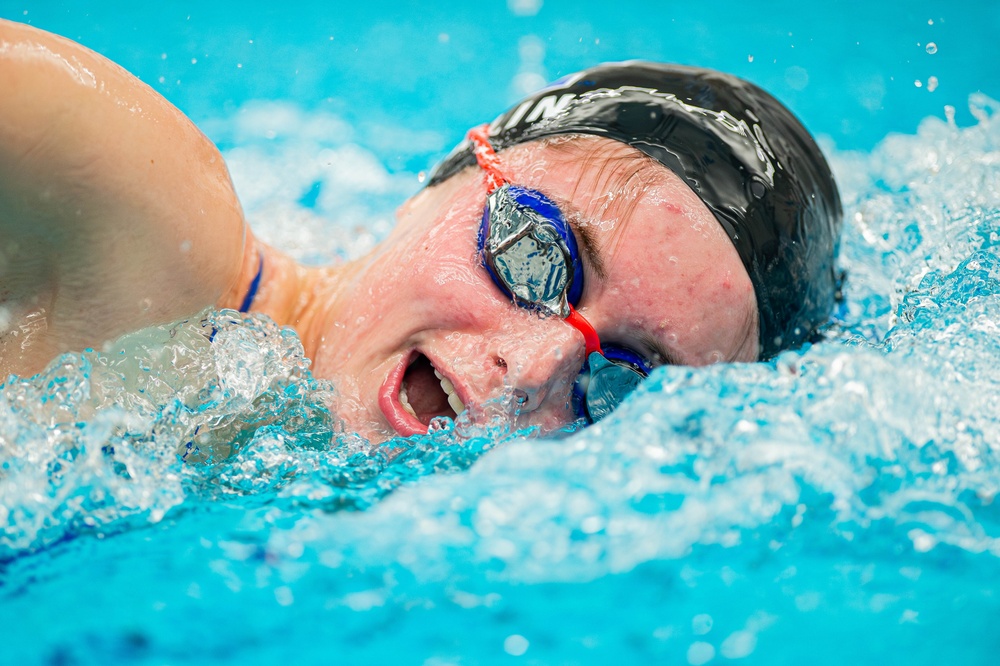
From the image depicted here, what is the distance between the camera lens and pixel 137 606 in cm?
79

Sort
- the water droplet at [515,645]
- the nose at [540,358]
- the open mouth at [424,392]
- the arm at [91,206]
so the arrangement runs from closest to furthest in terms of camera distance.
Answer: the water droplet at [515,645] → the arm at [91,206] → the nose at [540,358] → the open mouth at [424,392]

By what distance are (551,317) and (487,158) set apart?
35 cm

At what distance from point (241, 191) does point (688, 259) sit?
2.00 metres

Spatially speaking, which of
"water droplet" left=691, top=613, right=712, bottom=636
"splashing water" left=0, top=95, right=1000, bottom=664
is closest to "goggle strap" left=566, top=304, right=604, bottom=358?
"splashing water" left=0, top=95, right=1000, bottom=664

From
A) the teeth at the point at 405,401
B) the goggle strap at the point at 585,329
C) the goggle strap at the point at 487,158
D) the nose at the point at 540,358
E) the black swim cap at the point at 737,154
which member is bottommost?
the teeth at the point at 405,401

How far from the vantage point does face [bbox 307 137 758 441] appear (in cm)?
122

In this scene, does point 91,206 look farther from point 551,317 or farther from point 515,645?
point 515,645

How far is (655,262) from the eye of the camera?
1227mm

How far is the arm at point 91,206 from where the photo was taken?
1.03 m

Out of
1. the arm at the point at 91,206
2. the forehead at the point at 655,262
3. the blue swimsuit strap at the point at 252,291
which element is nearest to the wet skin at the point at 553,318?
the forehead at the point at 655,262

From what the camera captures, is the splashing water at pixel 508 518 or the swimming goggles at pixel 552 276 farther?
the swimming goggles at pixel 552 276

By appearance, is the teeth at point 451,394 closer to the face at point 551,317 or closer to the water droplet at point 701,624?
the face at point 551,317

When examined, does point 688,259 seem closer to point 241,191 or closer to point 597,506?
point 597,506

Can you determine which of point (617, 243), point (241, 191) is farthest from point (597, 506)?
point (241, 191)
